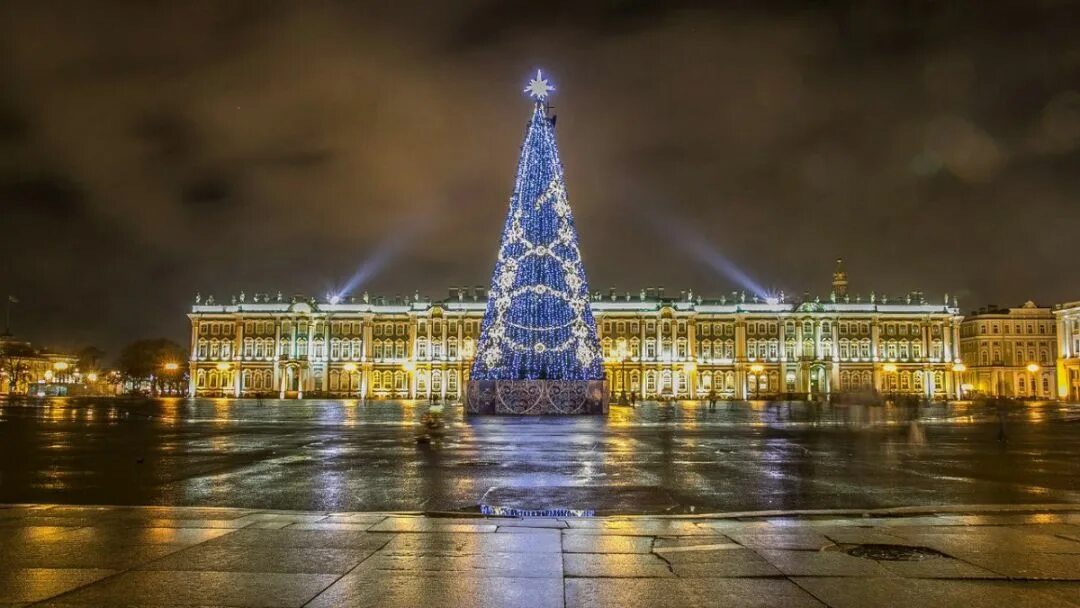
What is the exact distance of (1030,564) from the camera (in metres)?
7.66

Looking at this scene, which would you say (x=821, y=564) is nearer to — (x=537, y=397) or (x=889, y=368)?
(x=537, y=397)

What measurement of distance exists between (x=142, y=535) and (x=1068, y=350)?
11984cm

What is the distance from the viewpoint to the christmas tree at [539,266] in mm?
38781

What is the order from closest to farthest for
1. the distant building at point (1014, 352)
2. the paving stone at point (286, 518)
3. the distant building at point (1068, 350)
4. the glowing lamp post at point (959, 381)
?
1. the paving stone at point (286, 518)
2. the distant building at point (1068, 350)
3. the glowing lamp post at point (959, 381)
4. the distant building at point (1014, 352)

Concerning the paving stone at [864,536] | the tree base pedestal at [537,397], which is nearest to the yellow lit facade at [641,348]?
the tree base pedestal at [537,397]

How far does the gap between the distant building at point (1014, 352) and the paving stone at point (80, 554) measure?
399 feet

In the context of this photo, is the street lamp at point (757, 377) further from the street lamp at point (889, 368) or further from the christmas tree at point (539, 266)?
the christmas tree at point (539, 266)

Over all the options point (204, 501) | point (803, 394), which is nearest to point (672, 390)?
point (803, 394)

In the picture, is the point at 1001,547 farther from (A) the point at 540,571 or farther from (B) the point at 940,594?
(A) the point at 540,571

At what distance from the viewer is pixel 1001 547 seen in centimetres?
842

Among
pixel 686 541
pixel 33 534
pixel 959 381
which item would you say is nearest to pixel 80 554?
pixel 33 534

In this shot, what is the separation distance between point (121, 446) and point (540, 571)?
59.2 feet

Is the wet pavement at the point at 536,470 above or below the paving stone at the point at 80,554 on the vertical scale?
below

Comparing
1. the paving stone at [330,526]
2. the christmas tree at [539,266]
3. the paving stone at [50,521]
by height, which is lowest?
the paving stone at [330,526]
